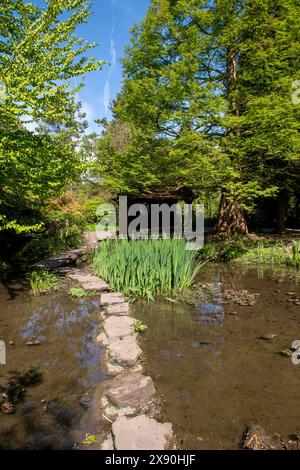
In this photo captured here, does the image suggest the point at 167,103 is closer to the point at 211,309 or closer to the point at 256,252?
the point at 256,252

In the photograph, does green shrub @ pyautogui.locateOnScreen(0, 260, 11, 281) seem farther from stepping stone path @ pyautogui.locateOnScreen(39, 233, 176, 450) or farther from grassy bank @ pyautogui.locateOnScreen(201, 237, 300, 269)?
grassy bank @ pyautogui.locateOnScreen(201, 237, 300, 269)

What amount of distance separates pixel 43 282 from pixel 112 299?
6.31ft

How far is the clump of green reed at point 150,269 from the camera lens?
5.80m

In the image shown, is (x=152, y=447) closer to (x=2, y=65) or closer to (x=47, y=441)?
(x=47, y=441)

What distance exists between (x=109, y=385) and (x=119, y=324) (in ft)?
4.26

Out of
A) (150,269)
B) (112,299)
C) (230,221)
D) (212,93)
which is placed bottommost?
(112,299)

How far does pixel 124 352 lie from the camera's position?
3.50 m

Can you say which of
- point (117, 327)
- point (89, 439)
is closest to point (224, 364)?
point (117, 327)

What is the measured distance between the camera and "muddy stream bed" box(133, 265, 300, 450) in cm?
254

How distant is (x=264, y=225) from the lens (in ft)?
59.0

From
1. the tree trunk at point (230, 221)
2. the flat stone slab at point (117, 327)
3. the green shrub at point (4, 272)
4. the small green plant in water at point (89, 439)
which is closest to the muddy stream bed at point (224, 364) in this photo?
the flat stone slab at point (117, 327)

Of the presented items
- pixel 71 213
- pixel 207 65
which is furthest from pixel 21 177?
pixel 71 213

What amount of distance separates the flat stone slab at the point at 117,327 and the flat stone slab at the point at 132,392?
91 centimetres

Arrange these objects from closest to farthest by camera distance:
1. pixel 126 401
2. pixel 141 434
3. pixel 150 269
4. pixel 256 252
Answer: pixel 141 434
pixel 126 401
pixel 150 269
pixel 256 252
